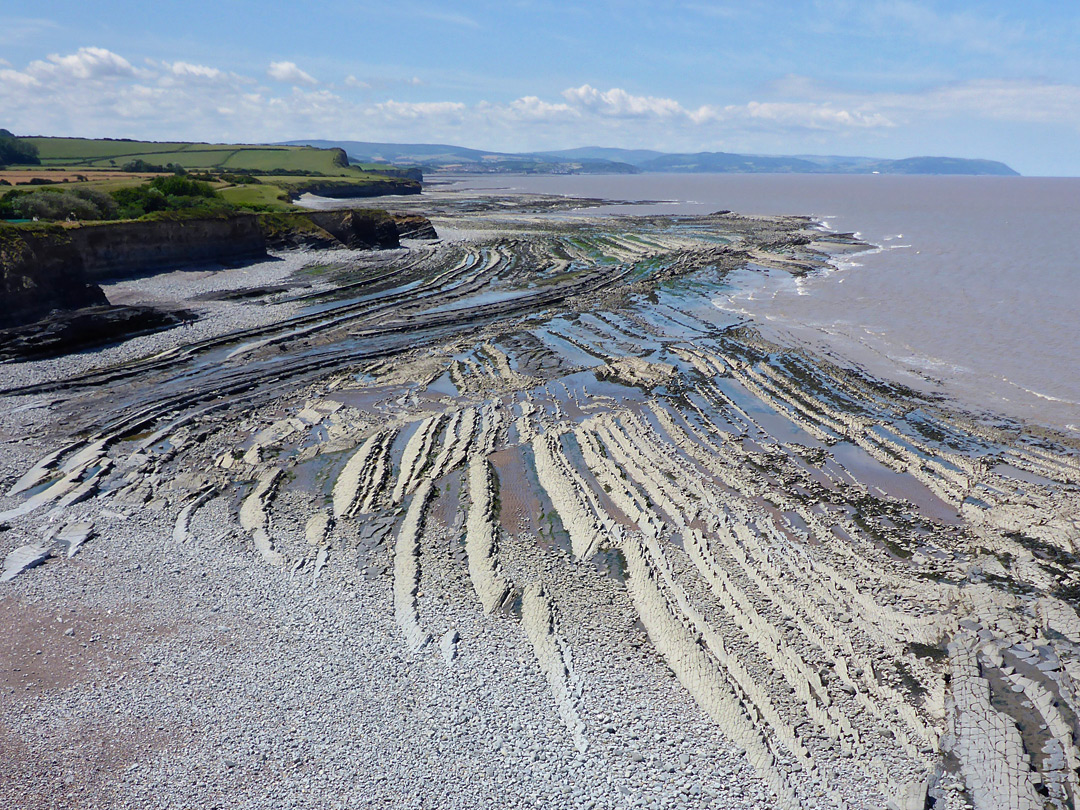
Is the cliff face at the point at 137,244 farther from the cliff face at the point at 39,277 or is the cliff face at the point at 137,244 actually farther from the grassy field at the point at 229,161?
the grassy field at the point at 229,161

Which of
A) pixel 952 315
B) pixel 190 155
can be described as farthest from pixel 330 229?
pixel 190 155

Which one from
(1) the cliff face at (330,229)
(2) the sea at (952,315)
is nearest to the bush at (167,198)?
(1) the cliff face at (330,229)

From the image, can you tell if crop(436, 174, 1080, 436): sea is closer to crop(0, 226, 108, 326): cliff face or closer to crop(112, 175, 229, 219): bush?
crop(0, 226, 108, 326): cliff face

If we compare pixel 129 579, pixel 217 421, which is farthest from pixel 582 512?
pixel 217 421

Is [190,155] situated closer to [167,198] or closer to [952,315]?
[167,198]

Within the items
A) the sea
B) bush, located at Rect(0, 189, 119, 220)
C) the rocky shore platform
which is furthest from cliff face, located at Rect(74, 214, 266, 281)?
the sea

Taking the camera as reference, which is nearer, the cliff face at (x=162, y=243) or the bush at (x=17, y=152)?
the cliff face at (x=162, y=243)

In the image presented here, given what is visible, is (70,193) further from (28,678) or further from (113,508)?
(28,678)
